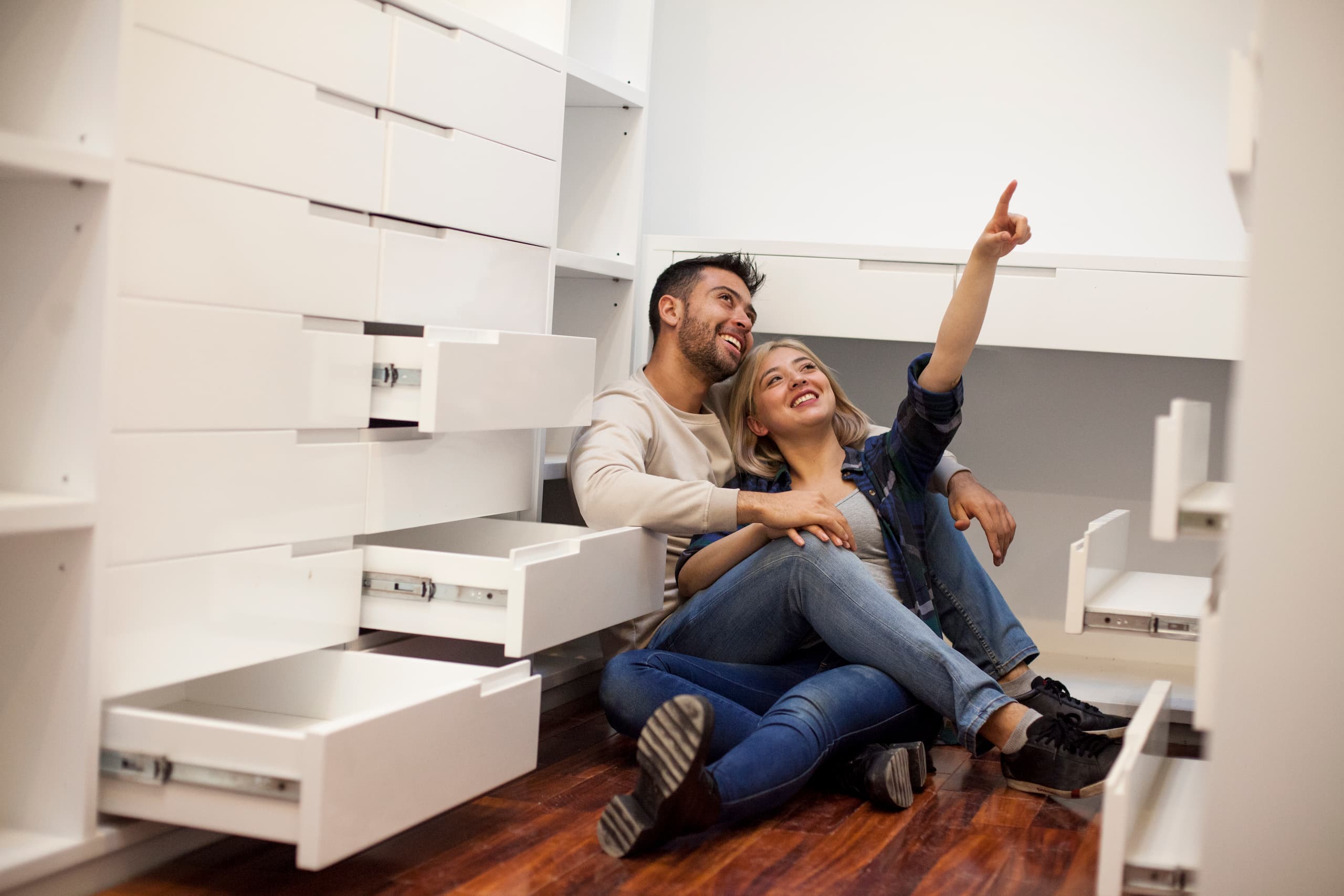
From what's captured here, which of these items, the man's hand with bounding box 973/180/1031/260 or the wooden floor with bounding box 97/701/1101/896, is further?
the man's hand with bounding box 973/180/1031/260

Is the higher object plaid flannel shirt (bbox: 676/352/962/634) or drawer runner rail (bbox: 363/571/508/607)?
plaid flannel shirt (bbox: 676/352/962/634)

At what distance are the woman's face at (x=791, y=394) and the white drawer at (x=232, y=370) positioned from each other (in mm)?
786

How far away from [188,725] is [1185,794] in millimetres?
1230

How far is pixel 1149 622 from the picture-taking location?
1.65 metres

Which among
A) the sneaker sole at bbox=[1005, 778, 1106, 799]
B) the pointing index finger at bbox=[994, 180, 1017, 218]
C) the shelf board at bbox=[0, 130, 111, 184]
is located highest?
the pointing index finger at bbox=[994, 180, 1017, 218]

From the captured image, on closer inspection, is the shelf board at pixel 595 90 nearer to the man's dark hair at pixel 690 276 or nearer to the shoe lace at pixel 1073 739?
the man's dark hair at pixel 690 276

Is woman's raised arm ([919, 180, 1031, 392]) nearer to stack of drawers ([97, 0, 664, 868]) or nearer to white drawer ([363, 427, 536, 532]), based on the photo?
stack of drawers ([97, 0, 664, 868])

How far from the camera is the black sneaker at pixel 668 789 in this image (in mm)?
1441

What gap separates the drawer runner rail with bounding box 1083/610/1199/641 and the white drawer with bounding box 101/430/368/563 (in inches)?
40.6

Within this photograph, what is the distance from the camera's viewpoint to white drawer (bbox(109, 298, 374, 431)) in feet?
4.47

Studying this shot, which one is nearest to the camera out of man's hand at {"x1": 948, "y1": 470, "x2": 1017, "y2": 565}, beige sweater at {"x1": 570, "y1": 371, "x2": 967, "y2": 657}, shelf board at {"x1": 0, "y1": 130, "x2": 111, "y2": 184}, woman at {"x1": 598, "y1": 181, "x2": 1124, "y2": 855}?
shelf board at {"x1": 0, "y1": 130, "x2": 111, "y2": 184}

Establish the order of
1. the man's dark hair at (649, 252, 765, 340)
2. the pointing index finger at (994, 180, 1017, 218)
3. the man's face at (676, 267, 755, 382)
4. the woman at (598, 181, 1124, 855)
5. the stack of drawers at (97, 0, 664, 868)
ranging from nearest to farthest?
1. the stack of drawers at (97, 0, 664, 868)
2. the woman at (598, 181, 1124, 855)
3. the pointing index finger at (994, 180, 1017, 218)
4. the man's face at (676, 267, 755, 382)
5. the man's dark hair at (649, 252, 765, 340)

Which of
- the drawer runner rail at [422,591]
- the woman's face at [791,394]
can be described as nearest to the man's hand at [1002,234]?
the woman's face at [791,394]

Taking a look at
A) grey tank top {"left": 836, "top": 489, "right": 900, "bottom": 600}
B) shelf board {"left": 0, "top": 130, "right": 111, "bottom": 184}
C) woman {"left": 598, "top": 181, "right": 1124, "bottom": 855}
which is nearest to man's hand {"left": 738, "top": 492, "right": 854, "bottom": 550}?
woman {"left": 598, "top": 181, "right": 1124, "bottom": 855}
